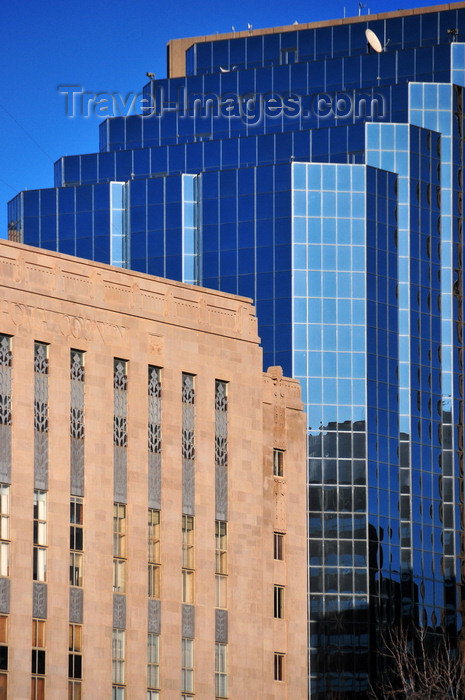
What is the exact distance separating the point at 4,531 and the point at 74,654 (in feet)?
24.4

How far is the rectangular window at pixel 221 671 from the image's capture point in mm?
105062

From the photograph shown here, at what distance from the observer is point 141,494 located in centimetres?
10238

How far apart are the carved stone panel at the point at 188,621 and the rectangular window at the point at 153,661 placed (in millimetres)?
1907

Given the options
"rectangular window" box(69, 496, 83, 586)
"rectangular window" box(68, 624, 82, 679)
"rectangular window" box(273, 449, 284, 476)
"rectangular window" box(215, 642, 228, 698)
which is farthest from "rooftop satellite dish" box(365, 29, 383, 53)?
"rectangular window" box(68, 624, 82, 679)

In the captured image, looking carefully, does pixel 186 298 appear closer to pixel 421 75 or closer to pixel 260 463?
pixel 260 463

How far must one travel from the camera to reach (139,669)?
101m

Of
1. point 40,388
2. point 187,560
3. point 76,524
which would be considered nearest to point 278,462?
point 187,560

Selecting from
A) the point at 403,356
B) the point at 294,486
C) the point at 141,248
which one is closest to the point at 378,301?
the point at 403,356

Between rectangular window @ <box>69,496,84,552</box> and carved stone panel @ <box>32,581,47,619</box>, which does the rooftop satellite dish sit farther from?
carved stone panel @ <box>32,581,47,619</box>

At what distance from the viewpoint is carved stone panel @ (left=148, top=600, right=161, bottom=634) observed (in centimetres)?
10194

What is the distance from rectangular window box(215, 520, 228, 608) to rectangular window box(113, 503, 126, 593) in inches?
256

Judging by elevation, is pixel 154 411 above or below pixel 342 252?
below

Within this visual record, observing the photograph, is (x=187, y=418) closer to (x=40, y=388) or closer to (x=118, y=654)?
(x=40, y=388)

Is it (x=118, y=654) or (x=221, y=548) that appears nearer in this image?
(x=118, y=654)
